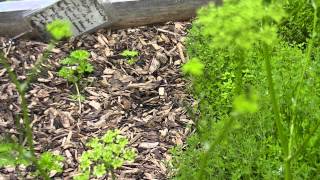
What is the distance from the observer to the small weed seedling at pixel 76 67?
12.1ft

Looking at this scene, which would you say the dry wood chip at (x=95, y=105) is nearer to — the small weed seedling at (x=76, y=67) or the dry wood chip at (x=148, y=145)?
the small weed seedling at (x=76, y=67)

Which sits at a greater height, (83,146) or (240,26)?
(240,26)

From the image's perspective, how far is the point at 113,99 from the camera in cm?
360

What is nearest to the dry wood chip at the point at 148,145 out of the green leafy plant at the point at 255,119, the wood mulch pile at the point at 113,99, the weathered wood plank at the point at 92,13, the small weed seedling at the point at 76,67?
the wood mulch pile at the point at 113,99

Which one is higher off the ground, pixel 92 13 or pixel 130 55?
pixel 92 13

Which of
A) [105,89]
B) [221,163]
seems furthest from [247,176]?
[105,89]

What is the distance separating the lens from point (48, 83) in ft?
12.2

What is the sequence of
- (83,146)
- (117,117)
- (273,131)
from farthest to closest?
1. (117,117)
2. (83,146)
3. (273,131)

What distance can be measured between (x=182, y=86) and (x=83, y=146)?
2.69 feet

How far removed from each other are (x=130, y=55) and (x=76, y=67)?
391 millimetres

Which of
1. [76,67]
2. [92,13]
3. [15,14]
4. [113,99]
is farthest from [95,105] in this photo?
[15,14]

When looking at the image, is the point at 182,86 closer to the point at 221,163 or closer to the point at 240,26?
the point at 221,163

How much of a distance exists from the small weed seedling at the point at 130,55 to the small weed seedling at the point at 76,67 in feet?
0.87

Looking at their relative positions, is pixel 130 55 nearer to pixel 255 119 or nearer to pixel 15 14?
pixel 15 14
